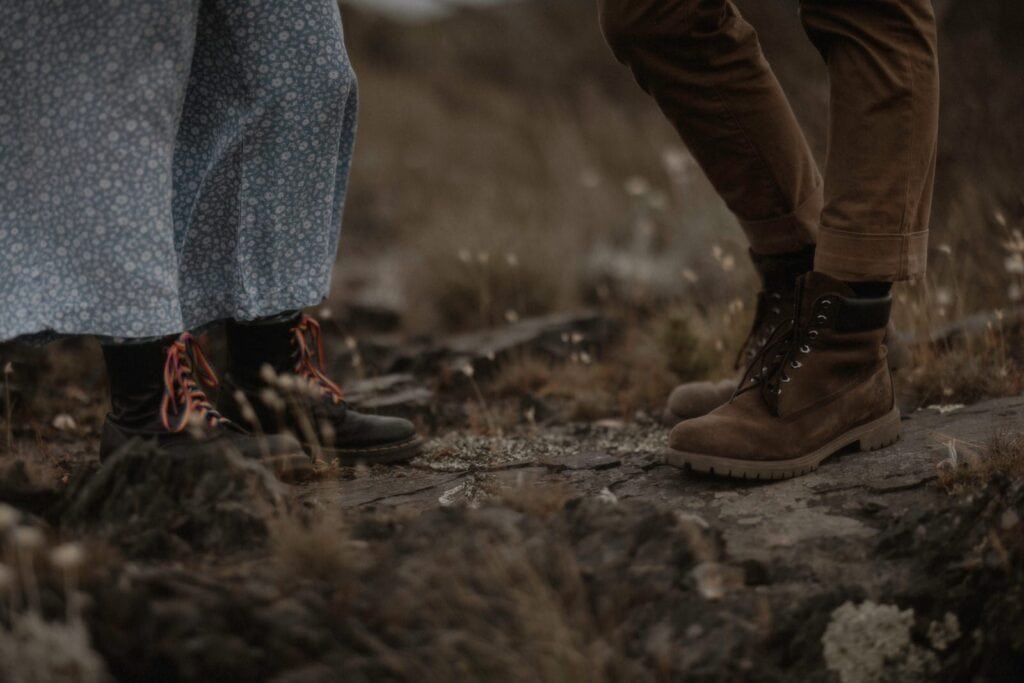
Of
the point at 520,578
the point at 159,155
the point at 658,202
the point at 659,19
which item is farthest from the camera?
the point at 658,202

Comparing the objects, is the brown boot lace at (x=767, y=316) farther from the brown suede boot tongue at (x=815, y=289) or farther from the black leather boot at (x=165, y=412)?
the black leather boot at (x=165, y=412)

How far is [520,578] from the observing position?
5.38ft

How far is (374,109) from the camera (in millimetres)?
10883

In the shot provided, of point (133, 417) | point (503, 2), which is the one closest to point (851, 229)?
point (133, 417)

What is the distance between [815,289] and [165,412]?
1567 millimetres

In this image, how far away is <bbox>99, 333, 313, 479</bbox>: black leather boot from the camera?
222cm

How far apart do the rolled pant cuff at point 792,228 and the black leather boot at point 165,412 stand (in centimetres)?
133

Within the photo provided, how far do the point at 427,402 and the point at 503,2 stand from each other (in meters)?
13.1

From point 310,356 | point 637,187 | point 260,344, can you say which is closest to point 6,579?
point 260,344

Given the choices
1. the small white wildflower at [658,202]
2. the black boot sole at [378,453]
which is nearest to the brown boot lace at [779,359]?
the black boot sole at [378,453]

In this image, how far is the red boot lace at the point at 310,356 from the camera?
8.44 feet

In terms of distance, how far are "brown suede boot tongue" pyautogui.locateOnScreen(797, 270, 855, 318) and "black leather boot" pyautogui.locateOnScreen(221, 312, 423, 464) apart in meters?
1.15

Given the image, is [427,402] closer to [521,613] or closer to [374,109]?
[521,613]

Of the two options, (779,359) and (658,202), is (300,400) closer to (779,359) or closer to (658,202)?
(779,359)
